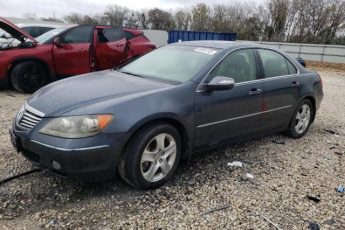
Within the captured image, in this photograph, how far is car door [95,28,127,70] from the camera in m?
8.46

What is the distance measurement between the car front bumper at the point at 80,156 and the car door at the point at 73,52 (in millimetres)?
5024

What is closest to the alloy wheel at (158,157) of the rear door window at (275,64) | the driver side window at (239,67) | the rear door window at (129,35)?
the driver side window at (239,67)

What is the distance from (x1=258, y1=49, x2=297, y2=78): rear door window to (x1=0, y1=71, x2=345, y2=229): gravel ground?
1.17m

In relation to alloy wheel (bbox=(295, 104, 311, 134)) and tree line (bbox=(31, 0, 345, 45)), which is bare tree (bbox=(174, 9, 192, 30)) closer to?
tree line (bbox=(31, 0, 345, 45))

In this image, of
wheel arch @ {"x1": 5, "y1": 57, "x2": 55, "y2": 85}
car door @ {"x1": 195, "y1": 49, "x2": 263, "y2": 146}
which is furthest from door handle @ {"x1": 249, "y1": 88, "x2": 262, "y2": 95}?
wheel arch @ {"x1": 5, "y1": 57, "x2": 55, "y2": 85}

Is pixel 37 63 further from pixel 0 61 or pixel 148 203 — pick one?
pixel 148 203

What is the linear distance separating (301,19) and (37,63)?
98.6 feet

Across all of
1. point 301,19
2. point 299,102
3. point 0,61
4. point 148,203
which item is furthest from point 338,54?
point 148,203

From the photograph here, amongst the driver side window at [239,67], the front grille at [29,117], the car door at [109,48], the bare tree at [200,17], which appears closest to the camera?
the front grille at [29,117]

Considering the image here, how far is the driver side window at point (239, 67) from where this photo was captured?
13.1 feet

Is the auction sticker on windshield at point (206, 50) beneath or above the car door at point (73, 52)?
above

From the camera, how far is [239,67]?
428 cm

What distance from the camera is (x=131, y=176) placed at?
10.5 feet

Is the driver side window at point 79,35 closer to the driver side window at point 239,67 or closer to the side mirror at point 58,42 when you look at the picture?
the side mirror at point 58,42
